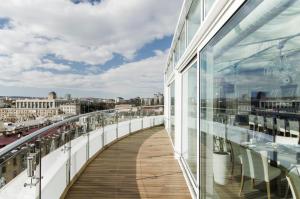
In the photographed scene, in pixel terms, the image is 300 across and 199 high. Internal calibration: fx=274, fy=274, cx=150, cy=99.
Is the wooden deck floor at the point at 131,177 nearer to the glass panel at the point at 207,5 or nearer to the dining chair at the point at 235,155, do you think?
the dining chair at the point at 235,155

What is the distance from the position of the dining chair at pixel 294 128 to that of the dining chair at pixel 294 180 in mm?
173

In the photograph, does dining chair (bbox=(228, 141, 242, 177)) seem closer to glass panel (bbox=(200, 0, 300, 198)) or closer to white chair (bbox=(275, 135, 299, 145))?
glass panel (bbox=(200, 0, 300, 198))

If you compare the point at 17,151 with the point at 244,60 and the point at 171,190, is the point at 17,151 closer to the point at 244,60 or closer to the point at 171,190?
the point at 244,60

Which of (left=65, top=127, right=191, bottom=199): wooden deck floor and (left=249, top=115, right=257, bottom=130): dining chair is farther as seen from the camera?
(left=65, top=127, right=191, bottom=199): wooden deck floor

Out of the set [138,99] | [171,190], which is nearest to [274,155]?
[171,190]

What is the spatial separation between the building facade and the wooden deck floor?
118 cm

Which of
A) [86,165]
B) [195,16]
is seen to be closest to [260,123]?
[195,16]

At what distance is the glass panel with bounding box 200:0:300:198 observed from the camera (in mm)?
1316

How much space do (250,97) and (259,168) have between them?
470 millimetres

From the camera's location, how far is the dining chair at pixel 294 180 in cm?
135

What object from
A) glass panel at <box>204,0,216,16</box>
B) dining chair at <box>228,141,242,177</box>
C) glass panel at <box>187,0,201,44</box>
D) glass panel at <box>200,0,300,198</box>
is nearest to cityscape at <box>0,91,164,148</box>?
glass panel at <box>187,0,201,44</box>

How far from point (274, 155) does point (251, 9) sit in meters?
0.90

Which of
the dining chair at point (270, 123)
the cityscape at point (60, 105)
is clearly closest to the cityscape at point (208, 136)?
the dining chair at point (270, 123)

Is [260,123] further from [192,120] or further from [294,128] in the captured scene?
[192,120]
